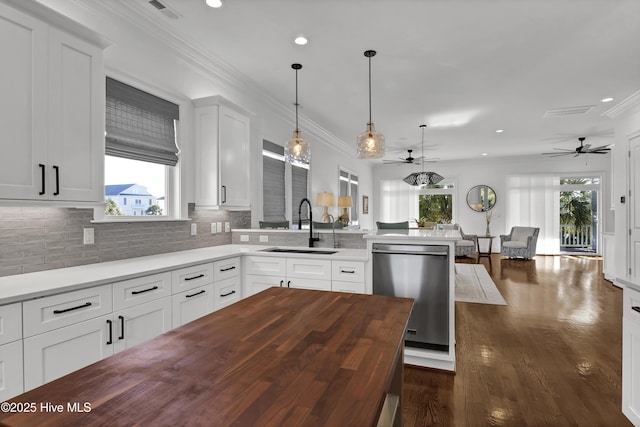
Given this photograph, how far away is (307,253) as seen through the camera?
3.26 metres

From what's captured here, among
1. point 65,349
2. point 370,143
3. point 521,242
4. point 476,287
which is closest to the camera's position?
point 65,349

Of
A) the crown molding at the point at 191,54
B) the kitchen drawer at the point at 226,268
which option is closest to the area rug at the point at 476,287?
the kitchen drawer at the point at 226,268

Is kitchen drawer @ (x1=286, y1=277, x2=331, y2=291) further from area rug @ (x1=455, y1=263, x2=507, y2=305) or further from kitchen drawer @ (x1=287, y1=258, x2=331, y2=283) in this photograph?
area rug @ (x1=455, y1=263, x2=507, y2=305)

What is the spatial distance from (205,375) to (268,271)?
246 centimetres

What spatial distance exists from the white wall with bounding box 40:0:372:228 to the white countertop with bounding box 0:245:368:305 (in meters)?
0.96

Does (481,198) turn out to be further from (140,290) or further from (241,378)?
(241,378)

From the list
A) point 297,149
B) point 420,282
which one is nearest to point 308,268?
point 420,282

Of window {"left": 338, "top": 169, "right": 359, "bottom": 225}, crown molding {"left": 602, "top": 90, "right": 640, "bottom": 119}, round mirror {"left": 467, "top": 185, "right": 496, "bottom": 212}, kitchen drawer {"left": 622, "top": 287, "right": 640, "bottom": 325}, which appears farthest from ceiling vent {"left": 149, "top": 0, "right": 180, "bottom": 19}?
round mirror {"left": 467, "top": 185, "right": 496, "bottom": 212}

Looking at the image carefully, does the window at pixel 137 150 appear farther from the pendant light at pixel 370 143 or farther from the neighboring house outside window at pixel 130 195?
the pendant light at pixel 370 143

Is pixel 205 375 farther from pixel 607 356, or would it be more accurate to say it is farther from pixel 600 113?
pixel 600 113

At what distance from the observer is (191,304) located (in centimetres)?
260

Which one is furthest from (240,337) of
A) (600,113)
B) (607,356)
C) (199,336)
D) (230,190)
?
(600,113)

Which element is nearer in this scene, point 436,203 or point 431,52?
point 431,52

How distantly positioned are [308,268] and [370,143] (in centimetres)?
163
